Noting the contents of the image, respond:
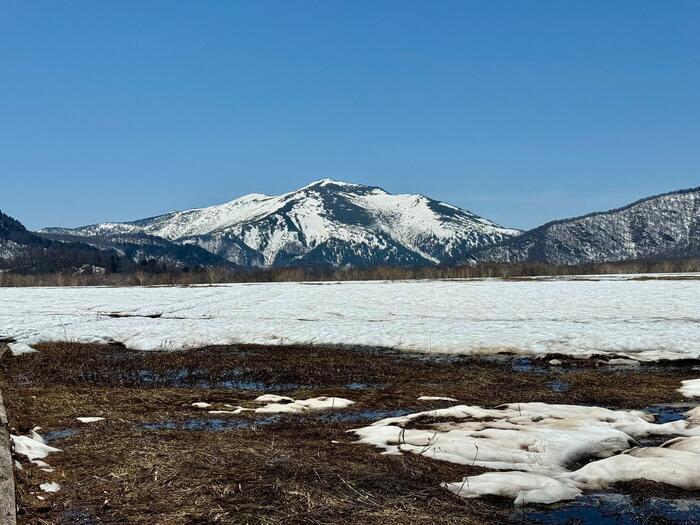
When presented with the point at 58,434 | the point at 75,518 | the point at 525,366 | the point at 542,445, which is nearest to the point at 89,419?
the point at 58,434

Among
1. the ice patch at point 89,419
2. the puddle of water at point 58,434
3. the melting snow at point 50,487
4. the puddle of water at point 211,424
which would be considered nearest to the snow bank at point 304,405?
the puddle of water at point 211,424

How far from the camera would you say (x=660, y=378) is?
57.1 ft

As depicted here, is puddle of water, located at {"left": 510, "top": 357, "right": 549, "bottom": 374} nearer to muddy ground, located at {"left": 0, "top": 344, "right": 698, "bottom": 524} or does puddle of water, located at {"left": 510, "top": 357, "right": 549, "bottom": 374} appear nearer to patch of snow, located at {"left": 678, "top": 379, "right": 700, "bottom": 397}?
muddy ground, located at {"left": 0, "top": 344, "right": 698, "bottom": 524}

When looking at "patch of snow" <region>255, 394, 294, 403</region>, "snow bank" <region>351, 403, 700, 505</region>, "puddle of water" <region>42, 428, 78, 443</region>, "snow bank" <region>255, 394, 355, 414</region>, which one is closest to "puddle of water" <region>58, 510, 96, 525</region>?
"puddle of water" <region>42, 428, 78, 443</region>

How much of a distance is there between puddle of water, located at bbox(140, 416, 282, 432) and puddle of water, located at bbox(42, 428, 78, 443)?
123 centimetres

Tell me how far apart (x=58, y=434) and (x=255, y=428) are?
11.7 feet

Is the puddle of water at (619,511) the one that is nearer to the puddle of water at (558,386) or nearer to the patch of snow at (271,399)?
the patch of snow at (271,399)

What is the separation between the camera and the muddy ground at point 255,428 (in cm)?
701

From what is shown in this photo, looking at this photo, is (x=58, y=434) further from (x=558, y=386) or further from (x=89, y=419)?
(x=558, y=386)

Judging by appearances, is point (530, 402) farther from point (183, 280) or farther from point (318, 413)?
point (183, 280)

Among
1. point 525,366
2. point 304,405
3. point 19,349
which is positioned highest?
point 19,349

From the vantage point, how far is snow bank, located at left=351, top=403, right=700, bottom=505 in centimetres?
799

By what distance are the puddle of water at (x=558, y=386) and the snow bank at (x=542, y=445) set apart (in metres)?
2.75

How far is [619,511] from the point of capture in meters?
7.22
